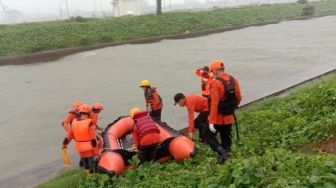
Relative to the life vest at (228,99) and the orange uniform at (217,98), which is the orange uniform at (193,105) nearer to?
the orange uniform at (217,98)

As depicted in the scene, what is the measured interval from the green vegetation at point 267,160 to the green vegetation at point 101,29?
24.4m

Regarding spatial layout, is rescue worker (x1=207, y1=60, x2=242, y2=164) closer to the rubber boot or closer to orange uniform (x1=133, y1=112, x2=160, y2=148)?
the rubber boot

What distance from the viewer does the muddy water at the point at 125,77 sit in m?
13.5

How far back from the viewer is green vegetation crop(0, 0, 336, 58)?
33.0 m

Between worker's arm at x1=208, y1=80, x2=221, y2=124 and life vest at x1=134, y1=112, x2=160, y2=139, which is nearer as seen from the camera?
worker's arm at x1=208, y1=80, x2=221, y2=124

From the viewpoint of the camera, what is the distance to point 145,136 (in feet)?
27.9

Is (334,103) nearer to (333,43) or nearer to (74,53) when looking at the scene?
(333,43)

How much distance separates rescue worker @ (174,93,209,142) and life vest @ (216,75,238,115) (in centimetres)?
126

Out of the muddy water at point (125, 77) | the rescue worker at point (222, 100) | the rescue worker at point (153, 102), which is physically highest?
the rescue worker at point (222, 100)

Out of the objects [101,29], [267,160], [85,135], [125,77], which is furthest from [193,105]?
[101,29]

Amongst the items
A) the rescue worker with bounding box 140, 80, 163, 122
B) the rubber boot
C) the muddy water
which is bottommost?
the muddy water

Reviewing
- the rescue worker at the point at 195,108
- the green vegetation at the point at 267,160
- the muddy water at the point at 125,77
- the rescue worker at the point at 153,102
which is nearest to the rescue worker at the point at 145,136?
the green vegetation at the point at 267,160

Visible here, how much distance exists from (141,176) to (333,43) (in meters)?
25.1

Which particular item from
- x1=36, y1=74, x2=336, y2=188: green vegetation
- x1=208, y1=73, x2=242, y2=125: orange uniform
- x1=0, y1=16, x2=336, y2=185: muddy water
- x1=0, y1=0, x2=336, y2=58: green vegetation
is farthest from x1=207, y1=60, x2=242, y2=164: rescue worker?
x1=0, y1=0, x2=336, y2=58: green vegetation
